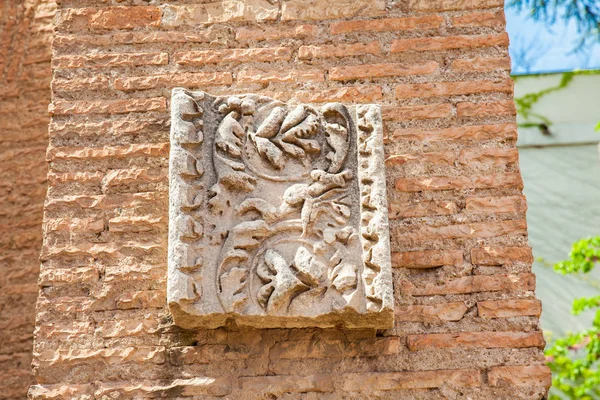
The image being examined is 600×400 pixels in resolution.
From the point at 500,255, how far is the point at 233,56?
1281mm

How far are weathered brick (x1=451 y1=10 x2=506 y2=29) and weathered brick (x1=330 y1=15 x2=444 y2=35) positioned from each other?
0.23ft

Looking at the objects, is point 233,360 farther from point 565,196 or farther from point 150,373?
point 565,196

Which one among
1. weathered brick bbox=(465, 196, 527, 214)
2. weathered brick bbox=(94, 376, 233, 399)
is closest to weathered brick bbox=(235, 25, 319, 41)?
weathered brick bbox=(465, 196, 527, 214)

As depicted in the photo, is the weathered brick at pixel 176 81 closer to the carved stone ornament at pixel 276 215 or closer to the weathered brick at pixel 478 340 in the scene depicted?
the carved stone ornament at pixel 276 215

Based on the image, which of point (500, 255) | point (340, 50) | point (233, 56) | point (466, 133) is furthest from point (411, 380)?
point (233, 56)

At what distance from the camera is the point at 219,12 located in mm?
3215

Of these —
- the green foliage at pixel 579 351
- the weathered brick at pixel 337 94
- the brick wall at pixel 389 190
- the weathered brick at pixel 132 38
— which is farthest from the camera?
the green foliage at pixel 579 351

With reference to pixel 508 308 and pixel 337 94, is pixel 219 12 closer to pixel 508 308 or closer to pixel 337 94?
pixel 337 94

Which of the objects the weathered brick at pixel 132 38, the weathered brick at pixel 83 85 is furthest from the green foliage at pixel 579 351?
the weathered brick at pixel 83 85

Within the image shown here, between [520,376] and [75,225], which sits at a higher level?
[75,225]

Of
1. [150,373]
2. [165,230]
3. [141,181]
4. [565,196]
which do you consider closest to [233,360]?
[150,373]

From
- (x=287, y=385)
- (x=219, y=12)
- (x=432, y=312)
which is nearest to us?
(x=287, y=385)

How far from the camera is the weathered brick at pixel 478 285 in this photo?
2.81 m

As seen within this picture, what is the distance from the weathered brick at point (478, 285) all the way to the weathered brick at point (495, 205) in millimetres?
244
